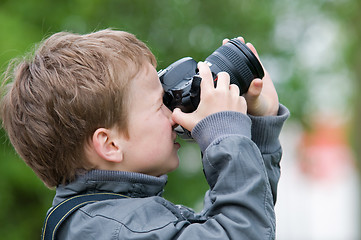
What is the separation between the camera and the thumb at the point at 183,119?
5.50ft

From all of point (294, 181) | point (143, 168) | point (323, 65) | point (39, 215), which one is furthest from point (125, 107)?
point (294, 181)

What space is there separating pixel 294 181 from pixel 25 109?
1530 centimetres

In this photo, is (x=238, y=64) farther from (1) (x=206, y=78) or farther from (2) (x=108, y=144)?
(2) (x=108, y=144)

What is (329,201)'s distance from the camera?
16.8 metres

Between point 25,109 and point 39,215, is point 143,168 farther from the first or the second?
point 39,215

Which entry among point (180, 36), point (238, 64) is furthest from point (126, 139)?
point (180, 36)

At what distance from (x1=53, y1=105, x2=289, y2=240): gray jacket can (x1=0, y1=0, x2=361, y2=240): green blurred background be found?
6.60 feet

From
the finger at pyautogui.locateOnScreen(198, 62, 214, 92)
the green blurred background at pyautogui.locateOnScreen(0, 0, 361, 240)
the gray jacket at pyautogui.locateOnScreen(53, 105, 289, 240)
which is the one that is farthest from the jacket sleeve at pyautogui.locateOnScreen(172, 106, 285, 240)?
the green blurred background at pyautogui.locateOnScreen(0, 0, 361, 240)

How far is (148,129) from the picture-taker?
5.75 feet

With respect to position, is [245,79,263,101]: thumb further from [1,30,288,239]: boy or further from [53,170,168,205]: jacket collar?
[53,170,168,205]: jacket collar

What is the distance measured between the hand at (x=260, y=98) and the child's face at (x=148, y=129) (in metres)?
0.28

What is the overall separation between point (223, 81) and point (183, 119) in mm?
166

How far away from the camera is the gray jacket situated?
4.98 ft

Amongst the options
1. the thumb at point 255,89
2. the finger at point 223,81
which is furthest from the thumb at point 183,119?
the thumb at point 255,89
